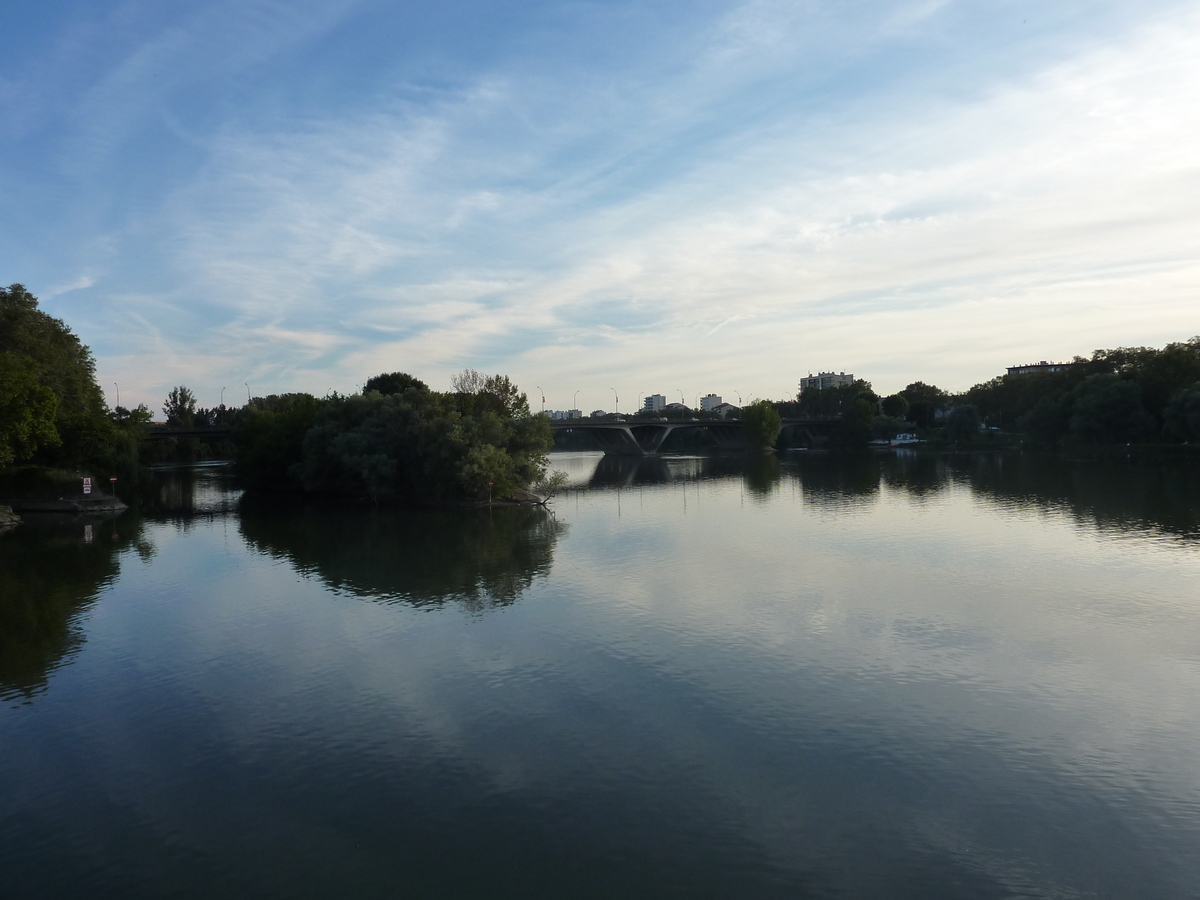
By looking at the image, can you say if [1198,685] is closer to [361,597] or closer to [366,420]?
[361,597]

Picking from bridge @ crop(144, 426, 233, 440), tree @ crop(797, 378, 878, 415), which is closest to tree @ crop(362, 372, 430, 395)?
bridge @ crop(144, 426, 233, 440)

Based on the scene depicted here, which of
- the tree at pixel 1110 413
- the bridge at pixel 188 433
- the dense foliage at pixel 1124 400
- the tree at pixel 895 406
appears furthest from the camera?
the tree at pixel 895 406

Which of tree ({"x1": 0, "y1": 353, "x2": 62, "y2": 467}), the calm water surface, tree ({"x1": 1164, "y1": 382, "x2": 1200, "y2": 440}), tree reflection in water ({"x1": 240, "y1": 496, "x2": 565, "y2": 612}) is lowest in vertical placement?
the calm water surface

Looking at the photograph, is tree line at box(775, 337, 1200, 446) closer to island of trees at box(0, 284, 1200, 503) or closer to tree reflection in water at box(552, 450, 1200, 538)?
island of trees at box(0, 284, 1200, 503)

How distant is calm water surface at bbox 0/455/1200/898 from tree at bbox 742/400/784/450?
91660mm

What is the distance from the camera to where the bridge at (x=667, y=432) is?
376ft

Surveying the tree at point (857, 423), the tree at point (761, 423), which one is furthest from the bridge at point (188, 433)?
the tree at point (857, 423)

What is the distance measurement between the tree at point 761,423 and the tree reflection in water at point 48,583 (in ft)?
305

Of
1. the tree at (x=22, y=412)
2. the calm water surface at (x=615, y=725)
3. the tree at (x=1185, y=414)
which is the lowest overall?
the calm water surface at (x=615, y=725)

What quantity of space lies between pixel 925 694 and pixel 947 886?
6856mm

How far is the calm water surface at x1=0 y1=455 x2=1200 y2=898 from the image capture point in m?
10.8

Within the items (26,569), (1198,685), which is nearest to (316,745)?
(1198,685)

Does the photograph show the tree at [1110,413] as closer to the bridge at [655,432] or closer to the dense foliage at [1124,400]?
the dense foliage at [1124,400]

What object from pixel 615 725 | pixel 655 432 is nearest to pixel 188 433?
pixel 655 432
